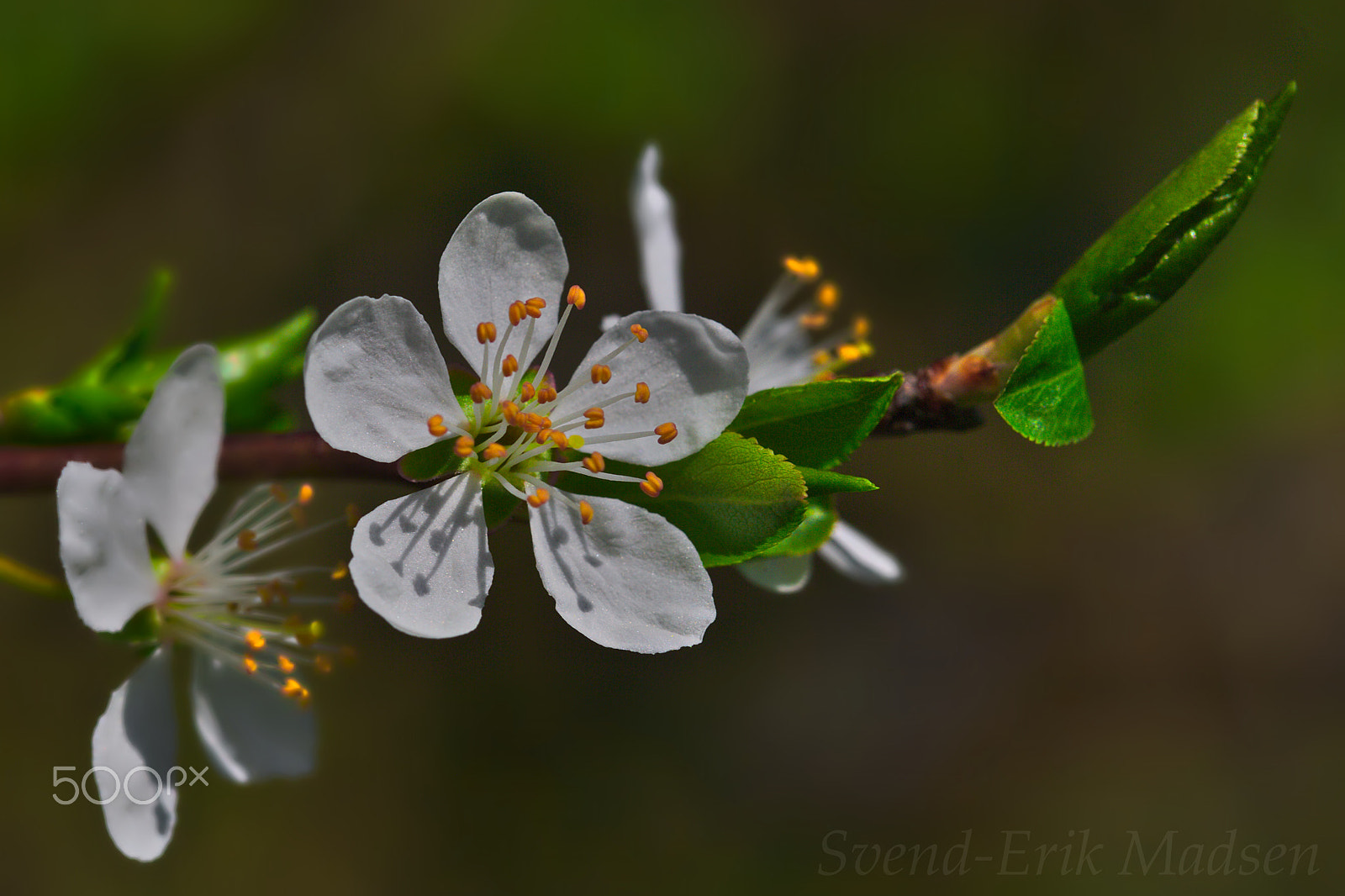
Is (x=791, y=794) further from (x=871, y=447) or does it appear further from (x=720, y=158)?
(x=720, y=158)

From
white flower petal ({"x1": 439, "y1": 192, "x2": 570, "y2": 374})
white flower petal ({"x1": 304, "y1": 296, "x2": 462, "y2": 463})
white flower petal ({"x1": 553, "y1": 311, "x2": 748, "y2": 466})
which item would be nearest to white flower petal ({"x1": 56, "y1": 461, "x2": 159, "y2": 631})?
white flower petal ({"x1": 304, "y1": 296, "x2": 462, "y2": 463})

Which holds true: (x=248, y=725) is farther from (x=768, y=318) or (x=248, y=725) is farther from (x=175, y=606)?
(x=768, y=318)

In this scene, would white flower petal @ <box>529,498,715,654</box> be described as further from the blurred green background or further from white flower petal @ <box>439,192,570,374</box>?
the blurred green background

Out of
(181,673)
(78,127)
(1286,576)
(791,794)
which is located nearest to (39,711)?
(181,673)

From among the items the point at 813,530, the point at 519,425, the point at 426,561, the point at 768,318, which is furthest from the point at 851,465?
the point at 426,561

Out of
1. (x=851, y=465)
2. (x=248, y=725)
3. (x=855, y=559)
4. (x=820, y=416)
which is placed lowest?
(x=851, y=465)

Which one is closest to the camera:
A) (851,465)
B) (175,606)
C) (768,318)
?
(175,606)

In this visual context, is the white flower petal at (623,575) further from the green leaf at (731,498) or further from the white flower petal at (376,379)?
the white flower petal at (376,379)
